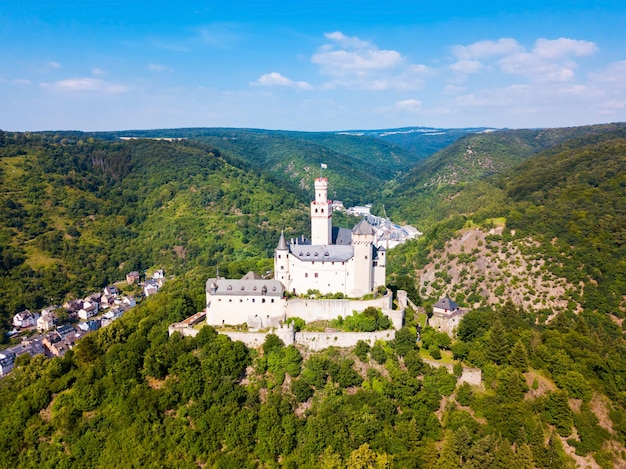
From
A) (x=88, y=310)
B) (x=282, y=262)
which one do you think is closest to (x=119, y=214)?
(x=88, y=310)

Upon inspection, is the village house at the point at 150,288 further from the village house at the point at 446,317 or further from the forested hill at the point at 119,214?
the village house at the point at 446,317

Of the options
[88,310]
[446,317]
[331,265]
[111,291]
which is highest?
[331,265]

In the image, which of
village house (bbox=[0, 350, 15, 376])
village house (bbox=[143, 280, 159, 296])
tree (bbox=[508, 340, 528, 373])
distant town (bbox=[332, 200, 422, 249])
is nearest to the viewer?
tree (bbox=[508, 340, 528, 373])

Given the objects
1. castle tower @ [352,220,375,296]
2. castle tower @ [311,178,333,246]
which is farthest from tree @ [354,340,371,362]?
castle tower @ [311,178,333,246]

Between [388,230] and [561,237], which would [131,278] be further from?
[561,237]

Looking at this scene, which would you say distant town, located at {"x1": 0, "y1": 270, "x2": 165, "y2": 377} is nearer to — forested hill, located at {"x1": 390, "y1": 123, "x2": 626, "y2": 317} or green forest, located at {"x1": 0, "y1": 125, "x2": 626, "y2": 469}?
green forest, located at {"x1": 0, "y1": 125, "x2": 626, "y2": 469}

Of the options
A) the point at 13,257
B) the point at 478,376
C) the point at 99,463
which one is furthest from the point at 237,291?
the point at 13,257

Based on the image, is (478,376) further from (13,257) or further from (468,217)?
(13,257)
